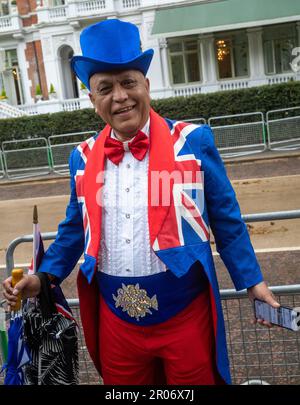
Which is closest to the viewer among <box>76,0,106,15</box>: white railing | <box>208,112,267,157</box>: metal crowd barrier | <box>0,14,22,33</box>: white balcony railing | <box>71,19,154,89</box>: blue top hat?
<box>71,19,154,89</box>: blue top hat

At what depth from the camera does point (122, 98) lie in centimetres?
203

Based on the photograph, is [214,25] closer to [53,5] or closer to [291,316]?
[53,5]

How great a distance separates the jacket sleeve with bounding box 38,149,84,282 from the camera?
237 cm

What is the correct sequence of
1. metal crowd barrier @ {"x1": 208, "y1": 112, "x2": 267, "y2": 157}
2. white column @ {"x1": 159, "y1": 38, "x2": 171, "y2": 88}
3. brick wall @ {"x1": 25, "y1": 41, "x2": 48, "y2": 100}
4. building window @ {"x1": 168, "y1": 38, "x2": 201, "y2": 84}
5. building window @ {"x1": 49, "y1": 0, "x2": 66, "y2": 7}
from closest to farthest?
metal crowd barrier @ {"x1": 208, "y1": 112, "x2": 267, "y2": 157}
white column @ {"x1": 159, "y1": 38, "x2": 171, "y2": 88}
building window @ {"x1": 168, "y1": 38, "x2": 201, "y2": 84}
building window @ {"x1": 49, "y1": 0, "x2": 66, "y2": 7}
brick wall @ {"x1": 25, "y1": 41, "x2": 48, "y2": 100}

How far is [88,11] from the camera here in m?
23.1

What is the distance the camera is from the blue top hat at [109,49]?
79.1 inches

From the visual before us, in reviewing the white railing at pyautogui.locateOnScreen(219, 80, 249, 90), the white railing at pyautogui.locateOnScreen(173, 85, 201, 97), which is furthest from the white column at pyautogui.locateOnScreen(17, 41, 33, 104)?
the white railing at pyautogui.locateOnScreen(219, 80, 249, 90)

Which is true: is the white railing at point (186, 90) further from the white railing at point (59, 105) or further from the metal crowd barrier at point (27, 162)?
the metal crowd barrier at point (27, 162)

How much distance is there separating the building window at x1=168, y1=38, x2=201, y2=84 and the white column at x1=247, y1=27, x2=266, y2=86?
2.46m

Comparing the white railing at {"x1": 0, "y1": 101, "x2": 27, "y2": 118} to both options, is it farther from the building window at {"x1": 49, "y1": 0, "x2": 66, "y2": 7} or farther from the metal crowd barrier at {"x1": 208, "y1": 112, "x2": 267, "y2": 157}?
the metal crowd barrier at {"x1": 208, "y1": 112, "x2": 267, "y2": 157}

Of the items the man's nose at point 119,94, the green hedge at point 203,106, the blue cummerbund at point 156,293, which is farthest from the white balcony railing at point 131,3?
the blue cummerbund at point 156,293

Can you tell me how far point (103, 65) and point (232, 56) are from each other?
21.7 metres

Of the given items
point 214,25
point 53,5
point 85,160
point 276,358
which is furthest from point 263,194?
point 53,5
